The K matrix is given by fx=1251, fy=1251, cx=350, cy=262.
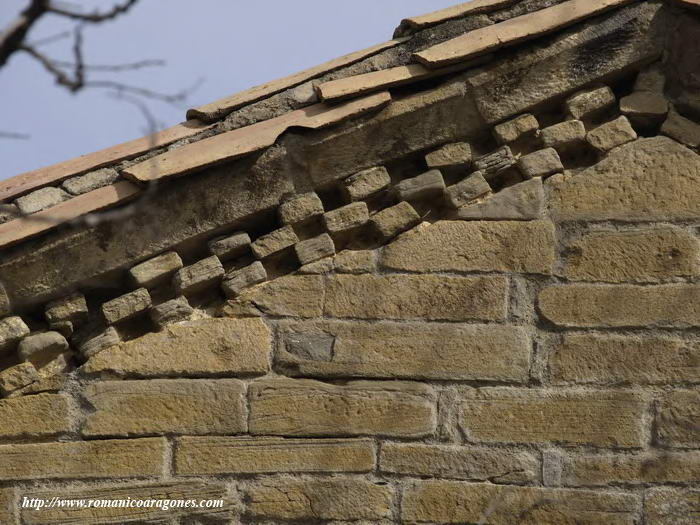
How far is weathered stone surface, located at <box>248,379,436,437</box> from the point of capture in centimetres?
445

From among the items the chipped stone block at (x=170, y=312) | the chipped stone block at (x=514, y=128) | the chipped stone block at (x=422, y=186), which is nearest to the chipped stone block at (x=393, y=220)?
the chipped stone block at (x=422, y=186)

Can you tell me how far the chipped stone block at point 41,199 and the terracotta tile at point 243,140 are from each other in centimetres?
28

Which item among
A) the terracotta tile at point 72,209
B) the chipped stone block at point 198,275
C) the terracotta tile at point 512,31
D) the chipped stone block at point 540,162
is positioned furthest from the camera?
the chipped stone block at point 540,162

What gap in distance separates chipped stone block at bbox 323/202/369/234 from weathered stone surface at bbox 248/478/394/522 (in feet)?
3.01

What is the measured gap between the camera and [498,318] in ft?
15.0

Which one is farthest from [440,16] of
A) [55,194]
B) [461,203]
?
[55,194]

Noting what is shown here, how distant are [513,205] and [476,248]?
224mm

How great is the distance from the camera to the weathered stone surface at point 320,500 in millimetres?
4371

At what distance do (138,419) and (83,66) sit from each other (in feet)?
5.72

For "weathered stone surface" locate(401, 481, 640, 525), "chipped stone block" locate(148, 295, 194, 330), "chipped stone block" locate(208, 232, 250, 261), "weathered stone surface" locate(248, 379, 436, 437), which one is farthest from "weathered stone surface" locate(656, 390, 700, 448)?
"chipped stone block" locate(148, 295, 194, 330)

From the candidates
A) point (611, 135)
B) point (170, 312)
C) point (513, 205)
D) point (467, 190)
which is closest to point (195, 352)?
point (170, 312)

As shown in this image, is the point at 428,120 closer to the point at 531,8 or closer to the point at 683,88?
the point at 531,8

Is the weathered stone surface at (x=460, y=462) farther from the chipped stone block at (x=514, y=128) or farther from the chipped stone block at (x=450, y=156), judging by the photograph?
the chipped stone block at (x=514, y=128)

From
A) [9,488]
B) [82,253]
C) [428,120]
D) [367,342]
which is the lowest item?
[9,488]
